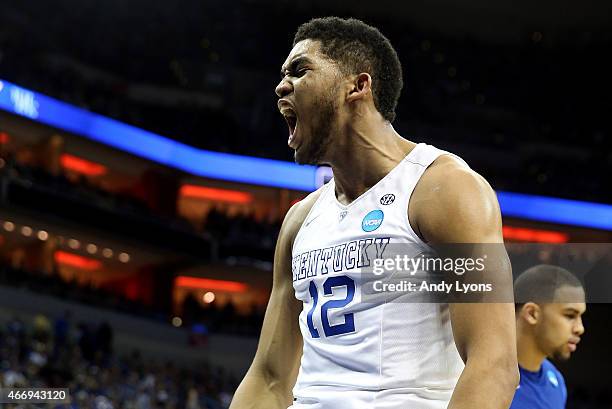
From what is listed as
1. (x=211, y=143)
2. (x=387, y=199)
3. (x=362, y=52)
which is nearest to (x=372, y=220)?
(x=387, y=199)

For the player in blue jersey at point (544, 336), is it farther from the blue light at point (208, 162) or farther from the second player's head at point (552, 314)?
the blue light at point (208, 162)

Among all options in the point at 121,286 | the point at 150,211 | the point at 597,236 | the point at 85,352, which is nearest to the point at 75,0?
→ the point at 150,211

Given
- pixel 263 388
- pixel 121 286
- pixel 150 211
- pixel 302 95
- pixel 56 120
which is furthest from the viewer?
pixel 121 286

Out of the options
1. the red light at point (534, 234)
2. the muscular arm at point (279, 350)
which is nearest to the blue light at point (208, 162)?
the red light at point (534, 234)

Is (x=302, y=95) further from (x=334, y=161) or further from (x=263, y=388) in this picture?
(x=263, y=388)

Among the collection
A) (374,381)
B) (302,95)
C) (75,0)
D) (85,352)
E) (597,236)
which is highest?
(75,0)

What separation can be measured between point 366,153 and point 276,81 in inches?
1132

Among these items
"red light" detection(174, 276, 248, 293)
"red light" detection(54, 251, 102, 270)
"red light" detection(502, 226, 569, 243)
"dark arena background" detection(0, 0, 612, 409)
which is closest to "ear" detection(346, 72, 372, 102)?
"dark arena background" detection(0, 0, 612, 409)

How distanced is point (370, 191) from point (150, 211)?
81.9 ft

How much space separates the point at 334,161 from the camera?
2912 mm

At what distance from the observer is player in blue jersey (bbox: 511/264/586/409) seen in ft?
16.3

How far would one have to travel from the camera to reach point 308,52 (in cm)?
288

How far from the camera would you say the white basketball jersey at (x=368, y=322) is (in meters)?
2.51

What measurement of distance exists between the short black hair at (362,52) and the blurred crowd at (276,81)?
25022mm
